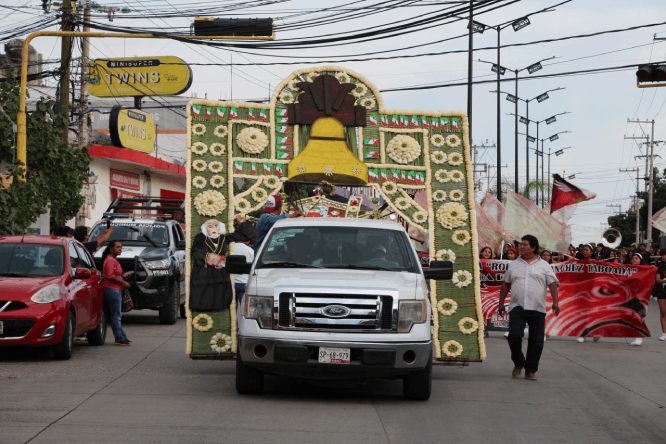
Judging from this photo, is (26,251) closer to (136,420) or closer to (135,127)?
(136,420)

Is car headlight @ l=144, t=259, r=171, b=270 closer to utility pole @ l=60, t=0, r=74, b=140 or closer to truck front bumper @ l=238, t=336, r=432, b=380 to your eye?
utility pole @ l=60, t=0, r=74, b=140

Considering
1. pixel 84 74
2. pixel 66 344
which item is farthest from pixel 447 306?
pixel 84 74

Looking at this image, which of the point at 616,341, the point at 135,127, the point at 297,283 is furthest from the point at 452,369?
the point at 135,127

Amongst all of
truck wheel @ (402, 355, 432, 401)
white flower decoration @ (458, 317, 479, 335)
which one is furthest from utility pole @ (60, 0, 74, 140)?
truck wheel @ (402, 355, 432, 401)

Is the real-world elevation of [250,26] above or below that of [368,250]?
above

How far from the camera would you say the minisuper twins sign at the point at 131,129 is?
1427 inches

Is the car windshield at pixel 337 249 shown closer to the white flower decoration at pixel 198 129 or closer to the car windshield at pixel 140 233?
the white flower decoration at pixel 198 129

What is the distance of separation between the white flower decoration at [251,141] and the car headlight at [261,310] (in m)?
3.42

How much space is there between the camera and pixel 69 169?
19516mm

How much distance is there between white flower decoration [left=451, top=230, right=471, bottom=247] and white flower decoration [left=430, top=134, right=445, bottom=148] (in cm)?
121

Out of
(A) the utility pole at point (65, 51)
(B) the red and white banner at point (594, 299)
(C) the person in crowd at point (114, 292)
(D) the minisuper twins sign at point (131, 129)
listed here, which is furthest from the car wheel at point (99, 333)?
(D) the minisuper twins sign at point (131, 129)

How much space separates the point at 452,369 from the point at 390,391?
102 inches

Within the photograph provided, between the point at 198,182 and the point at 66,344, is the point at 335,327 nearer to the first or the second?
the point at 198,182

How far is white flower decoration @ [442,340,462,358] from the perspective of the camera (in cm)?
1138
